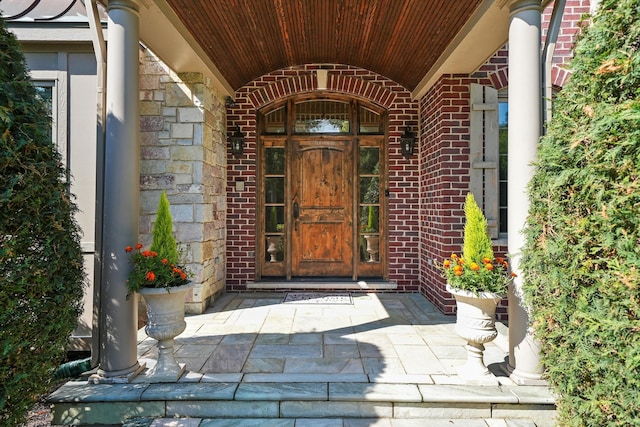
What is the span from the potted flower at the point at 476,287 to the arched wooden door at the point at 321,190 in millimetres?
2455

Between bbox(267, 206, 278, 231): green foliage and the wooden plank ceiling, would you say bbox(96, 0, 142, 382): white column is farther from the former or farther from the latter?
bbox(267, 206, 278, 231): green foliage

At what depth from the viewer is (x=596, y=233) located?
1.51m

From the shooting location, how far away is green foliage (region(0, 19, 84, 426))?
1.60m

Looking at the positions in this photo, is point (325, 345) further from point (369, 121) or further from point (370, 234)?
point (369, 121)

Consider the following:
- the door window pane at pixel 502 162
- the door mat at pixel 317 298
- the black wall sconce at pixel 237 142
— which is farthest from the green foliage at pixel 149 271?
the door window pane at pixel 502 162

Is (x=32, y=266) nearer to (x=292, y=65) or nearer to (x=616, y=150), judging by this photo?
(x=616, y=150)

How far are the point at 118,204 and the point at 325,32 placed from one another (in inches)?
101

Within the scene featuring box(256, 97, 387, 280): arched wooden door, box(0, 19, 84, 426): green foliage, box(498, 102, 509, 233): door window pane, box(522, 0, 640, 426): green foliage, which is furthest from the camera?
box(256, 97, 387, 280): arched wooden door

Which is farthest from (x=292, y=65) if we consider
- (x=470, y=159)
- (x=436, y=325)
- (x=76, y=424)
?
(x=76, y=424)

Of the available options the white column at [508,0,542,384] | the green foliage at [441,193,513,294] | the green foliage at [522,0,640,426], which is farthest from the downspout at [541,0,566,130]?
→ the green foliage at [441,193,513,294]

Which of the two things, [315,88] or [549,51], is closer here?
[549,51]

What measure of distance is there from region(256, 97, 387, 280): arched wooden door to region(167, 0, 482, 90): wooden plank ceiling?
26.0 inches

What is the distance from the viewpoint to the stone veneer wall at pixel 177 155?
3.70 m

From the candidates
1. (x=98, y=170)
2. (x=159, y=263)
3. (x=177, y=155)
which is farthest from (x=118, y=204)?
(x=177, y=155)
